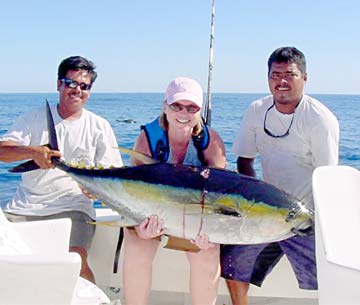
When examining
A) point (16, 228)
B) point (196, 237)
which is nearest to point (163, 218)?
point (196, 237)

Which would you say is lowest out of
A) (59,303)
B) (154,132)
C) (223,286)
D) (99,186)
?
(223,286)

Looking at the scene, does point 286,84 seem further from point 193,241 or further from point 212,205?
point 193,241

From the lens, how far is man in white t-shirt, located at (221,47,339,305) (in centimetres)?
238

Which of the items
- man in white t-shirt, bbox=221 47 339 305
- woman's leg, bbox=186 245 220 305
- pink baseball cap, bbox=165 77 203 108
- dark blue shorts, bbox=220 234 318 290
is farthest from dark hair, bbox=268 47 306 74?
woman's leg, bbox=186 245 220 305

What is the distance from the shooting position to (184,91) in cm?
220

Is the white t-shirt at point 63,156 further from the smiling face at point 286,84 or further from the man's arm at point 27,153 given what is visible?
the smiling face at point 286,84

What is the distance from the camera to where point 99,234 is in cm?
290

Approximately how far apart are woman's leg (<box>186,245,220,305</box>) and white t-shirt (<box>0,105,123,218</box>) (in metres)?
0.82

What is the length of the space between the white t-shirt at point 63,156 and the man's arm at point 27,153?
0.27 ft

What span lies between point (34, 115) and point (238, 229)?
1332mm

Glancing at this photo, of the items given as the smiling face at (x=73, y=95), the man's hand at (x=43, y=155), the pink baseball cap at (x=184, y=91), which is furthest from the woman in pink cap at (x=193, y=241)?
the smiling face at (x=73, y=95)

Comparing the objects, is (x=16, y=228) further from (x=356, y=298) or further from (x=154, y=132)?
(x=356, y=298)

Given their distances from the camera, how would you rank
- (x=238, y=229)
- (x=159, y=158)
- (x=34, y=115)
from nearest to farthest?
(x=238, y=229) < (x=159, y=158) < (x=34, y=115)

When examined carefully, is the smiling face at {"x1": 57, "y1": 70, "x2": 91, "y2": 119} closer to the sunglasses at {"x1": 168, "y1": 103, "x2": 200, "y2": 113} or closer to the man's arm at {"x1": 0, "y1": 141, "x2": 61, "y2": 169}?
the man's arm at {"x1": 0, "y1": 141, "x2": 61, "y2": 169}
